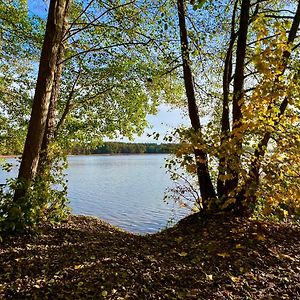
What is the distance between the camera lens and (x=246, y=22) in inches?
229

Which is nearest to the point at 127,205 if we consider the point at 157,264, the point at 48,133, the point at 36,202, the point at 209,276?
the point at 48,133

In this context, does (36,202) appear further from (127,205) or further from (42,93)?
(127,205)

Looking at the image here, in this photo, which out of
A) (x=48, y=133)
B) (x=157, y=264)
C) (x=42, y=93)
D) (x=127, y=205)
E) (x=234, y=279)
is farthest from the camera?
(x=127, y=205)

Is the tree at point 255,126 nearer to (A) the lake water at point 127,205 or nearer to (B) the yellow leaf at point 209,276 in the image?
(B) the yellow leaf at point 209,276

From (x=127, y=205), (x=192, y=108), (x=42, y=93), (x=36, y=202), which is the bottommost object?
(x=127, y=205)

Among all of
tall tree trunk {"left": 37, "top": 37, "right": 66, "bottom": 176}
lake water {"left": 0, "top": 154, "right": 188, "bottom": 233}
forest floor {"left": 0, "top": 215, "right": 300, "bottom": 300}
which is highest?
tall tree trunk {"left": 37, "top": 37, "right": 66, "bottom": 176}

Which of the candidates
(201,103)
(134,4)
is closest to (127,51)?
(134,4)

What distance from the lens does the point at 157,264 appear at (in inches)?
156

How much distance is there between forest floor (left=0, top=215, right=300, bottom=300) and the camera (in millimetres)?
3297

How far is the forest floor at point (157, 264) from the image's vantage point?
10.8 ft

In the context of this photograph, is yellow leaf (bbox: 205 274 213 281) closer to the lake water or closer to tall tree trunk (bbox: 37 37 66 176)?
tall tree trunk (bbox: 37 37 66 176)

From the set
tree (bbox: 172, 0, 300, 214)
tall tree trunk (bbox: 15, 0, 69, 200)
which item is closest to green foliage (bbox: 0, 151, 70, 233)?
tall tree trunk (bbox: 15, 0, 69, 200)

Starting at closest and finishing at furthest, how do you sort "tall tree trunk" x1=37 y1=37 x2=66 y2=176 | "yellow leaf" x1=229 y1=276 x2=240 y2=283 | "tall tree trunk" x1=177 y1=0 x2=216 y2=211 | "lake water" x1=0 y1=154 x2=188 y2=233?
"yellow leaf" x1=229 y1=276 x2=240 y2=283 < "tall tree trunk" x1=37 y1=37 x2=66 y2=176 < "tall tree trunk" x1=177 y1=0 x2=216 y2=211 < "lake water" x1=0 y1=154 x2=188 y2=233

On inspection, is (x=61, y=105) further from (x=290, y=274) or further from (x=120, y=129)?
(x=290, y=274)
